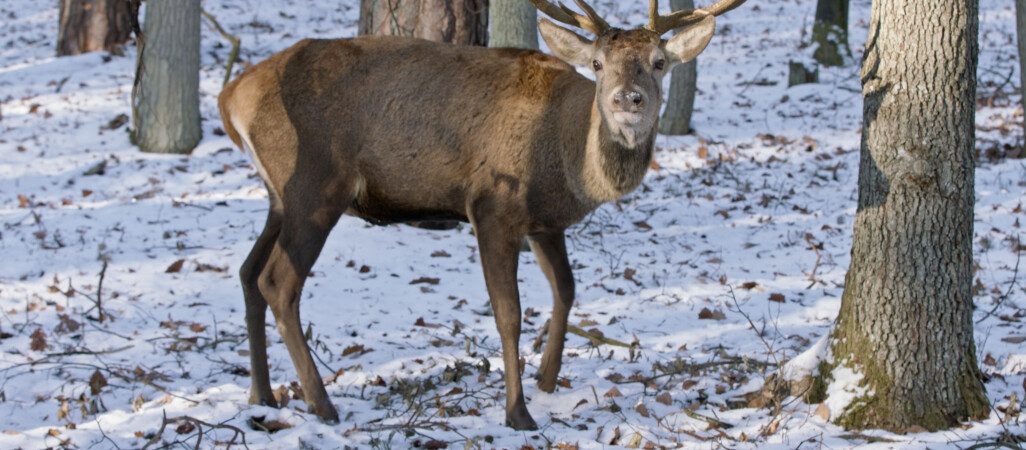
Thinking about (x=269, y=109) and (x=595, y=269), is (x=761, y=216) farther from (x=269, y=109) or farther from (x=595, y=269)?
(x=269, y=109)

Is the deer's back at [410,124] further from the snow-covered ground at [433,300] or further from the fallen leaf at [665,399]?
the fallen leaf at [665,399]

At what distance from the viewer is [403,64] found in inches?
217

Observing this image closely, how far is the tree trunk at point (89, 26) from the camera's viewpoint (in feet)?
48.1

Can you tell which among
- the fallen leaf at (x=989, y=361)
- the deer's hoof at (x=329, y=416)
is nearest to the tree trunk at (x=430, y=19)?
the deer's hoof at (x=329, y=416)

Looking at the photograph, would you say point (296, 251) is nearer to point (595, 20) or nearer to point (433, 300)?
point (433, 300)

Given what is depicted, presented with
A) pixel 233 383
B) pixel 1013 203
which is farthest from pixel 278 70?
pixel 1013 203

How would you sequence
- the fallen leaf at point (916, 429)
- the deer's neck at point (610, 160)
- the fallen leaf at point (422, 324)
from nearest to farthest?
the fallen leaf at point (916, 429) < the deer's neck at point (610, 160) < the fallen leaf at point (422, 324)

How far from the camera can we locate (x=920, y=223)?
13.9ft

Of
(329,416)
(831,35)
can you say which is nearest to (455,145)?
(329,416)

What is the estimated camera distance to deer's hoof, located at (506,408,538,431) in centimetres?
477

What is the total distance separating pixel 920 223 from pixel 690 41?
162 centimetres

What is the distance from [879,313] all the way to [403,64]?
312 cm

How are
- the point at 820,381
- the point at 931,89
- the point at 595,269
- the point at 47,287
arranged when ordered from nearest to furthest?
the point at 931,89
the point at 820,381
the point at 47,287
the point at 595,269

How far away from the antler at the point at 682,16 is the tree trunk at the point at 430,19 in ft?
10.5
